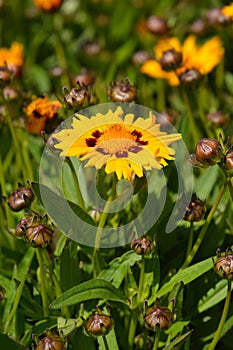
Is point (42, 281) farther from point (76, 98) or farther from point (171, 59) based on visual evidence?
point (171, 59)

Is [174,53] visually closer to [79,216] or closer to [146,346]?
[79,216]

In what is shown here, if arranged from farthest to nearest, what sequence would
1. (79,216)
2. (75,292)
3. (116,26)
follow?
(116,26)
(79,216)
(75,292)

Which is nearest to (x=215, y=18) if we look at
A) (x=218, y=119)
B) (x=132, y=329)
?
(x=218, y=119)

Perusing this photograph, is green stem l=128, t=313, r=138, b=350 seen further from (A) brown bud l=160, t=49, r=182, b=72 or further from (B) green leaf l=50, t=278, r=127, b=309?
(A) brown bud l=160, t=49, r=182, b=72

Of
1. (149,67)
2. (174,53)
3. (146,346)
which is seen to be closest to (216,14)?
(149,67)

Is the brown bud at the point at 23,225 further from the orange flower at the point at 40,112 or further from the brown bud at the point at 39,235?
the orange flower at the point at 40,112

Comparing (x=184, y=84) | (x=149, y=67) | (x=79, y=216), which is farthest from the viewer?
(x=149, y=67)

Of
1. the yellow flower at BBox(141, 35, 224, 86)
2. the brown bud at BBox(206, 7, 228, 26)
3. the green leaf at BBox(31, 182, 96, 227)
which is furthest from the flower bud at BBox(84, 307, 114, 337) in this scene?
the brown bud at BBox(206, 7, 228, 26)
